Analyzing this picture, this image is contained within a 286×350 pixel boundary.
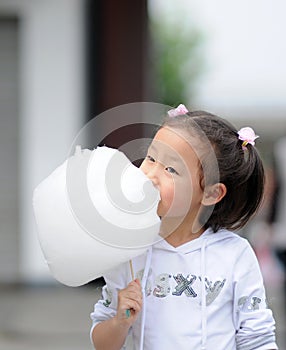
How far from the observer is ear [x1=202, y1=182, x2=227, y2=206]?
2.94 metres

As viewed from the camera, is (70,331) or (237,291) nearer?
(237,291)

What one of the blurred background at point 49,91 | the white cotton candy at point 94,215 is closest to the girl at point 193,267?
the white cotton candy at point 94,215

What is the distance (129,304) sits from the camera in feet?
9.02

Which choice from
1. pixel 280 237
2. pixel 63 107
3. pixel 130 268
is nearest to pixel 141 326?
pixel 130 268

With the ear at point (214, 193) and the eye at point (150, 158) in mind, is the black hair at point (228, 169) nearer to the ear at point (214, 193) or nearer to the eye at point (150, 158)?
the ear at point (214, 193)

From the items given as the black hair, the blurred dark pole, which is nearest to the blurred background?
the blurred dark pole

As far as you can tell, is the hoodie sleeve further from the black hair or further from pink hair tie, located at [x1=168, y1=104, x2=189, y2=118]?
pink hair tie, located at [x1=168, y1=104, x2=189, y2=118]

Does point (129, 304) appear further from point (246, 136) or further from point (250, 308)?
point (246, 136)

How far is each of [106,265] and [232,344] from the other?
1.70ft

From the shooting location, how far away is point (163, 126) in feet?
9.66

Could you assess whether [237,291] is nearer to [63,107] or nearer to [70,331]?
[70,331]

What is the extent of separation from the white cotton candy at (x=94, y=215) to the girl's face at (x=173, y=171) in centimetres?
8

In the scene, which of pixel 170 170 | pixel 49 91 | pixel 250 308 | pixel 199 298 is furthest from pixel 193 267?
pixel 49 91

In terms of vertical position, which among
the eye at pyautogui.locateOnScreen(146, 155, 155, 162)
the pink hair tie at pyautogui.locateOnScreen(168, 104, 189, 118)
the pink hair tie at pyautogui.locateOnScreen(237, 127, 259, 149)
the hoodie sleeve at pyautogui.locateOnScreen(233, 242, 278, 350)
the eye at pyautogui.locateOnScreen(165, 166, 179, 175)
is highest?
the pink hair tie at pyautogui.locateOnScreen(168, 104, 189, 118)
